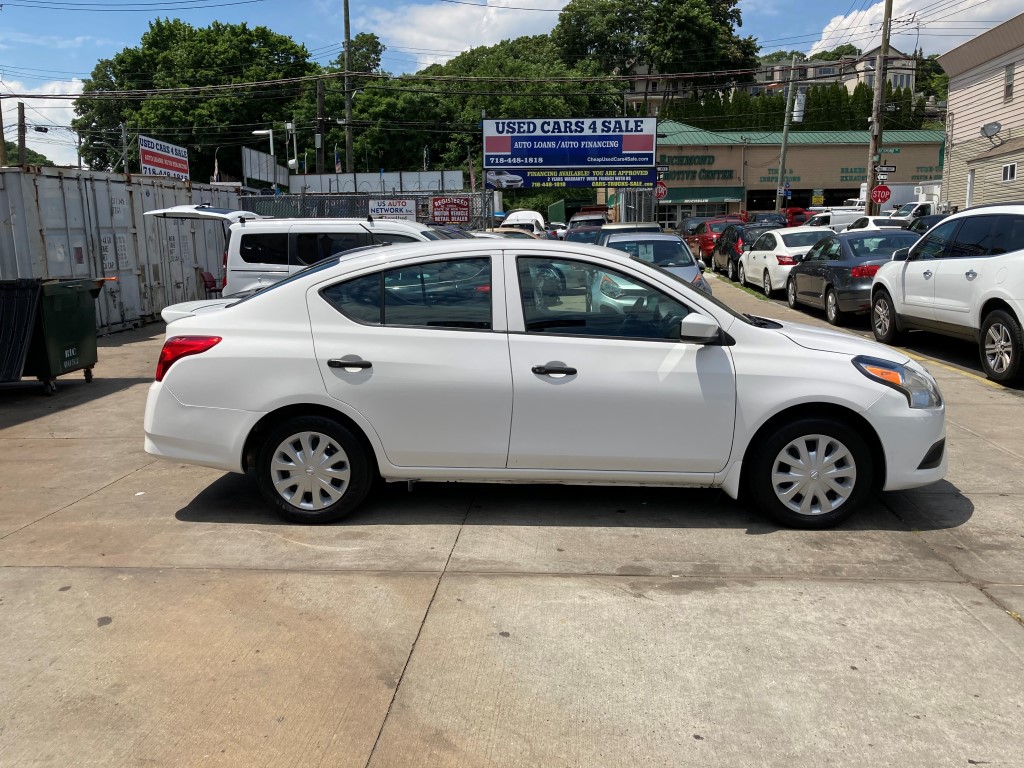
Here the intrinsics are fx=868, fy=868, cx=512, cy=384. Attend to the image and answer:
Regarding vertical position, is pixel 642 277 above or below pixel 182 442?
above

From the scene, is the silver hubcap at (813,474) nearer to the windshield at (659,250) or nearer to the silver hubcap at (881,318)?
the silver hubcap at (881,318)

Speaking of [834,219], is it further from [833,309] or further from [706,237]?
[833,309]

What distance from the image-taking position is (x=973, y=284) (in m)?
9.43

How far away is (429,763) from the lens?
3.00m

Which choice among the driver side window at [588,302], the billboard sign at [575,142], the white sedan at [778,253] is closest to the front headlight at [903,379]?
the driver side window at [588,302]

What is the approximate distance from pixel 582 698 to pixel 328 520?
7.64 feet

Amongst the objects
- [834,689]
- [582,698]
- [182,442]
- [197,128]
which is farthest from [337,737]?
[197,128]

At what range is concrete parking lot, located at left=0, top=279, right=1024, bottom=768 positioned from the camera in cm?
312

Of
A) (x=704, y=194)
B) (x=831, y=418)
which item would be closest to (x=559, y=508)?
(x=831, y=418)

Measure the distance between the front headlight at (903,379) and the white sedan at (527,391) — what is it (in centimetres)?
Answer: 1

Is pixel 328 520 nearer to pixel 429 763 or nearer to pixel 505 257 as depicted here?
pixel 505 257

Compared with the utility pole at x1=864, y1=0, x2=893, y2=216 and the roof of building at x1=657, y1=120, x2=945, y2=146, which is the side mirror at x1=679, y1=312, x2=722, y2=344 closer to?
the utility pole at x1=864, y1=0, x2=893, y2=216

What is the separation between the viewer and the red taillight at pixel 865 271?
536 inches

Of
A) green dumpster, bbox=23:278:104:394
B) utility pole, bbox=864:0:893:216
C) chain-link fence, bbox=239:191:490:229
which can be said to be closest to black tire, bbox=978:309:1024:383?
green dumpster, bbox=23:278:104:394
